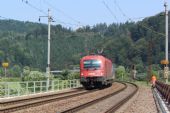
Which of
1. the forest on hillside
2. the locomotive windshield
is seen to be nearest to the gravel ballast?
the locomotive windshield

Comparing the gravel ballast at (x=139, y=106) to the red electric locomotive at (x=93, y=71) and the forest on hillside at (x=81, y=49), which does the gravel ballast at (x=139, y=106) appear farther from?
the forest on hillside at (x=81, y=49)

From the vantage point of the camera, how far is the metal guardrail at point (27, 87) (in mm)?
32344

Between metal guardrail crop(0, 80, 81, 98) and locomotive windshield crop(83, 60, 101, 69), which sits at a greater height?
locomotive windshield crop(83, 60, 101, 69)

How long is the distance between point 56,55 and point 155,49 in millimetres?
38005

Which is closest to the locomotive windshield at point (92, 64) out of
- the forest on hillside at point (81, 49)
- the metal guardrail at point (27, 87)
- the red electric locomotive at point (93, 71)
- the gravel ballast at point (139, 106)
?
the red electric locomotive at point (93, 71)

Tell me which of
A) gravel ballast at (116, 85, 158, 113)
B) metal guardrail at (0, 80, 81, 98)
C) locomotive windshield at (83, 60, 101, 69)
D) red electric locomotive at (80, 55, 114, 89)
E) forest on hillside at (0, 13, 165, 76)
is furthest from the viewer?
forest on hillside at (0, 13, 165, 76)

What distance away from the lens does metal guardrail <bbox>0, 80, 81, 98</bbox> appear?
32344 millimetres

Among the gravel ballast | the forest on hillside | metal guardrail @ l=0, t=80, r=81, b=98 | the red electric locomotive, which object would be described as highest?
the forest on hillside

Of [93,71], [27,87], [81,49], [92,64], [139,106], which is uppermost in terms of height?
[81,49]

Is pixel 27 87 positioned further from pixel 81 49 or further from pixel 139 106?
pixel 81 49

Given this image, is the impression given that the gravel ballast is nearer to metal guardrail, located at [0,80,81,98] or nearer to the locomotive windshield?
metal guardrail, located at [0,80,81,98]

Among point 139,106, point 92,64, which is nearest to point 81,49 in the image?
point 92,64

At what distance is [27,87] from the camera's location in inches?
1396

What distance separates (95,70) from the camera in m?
47.8
